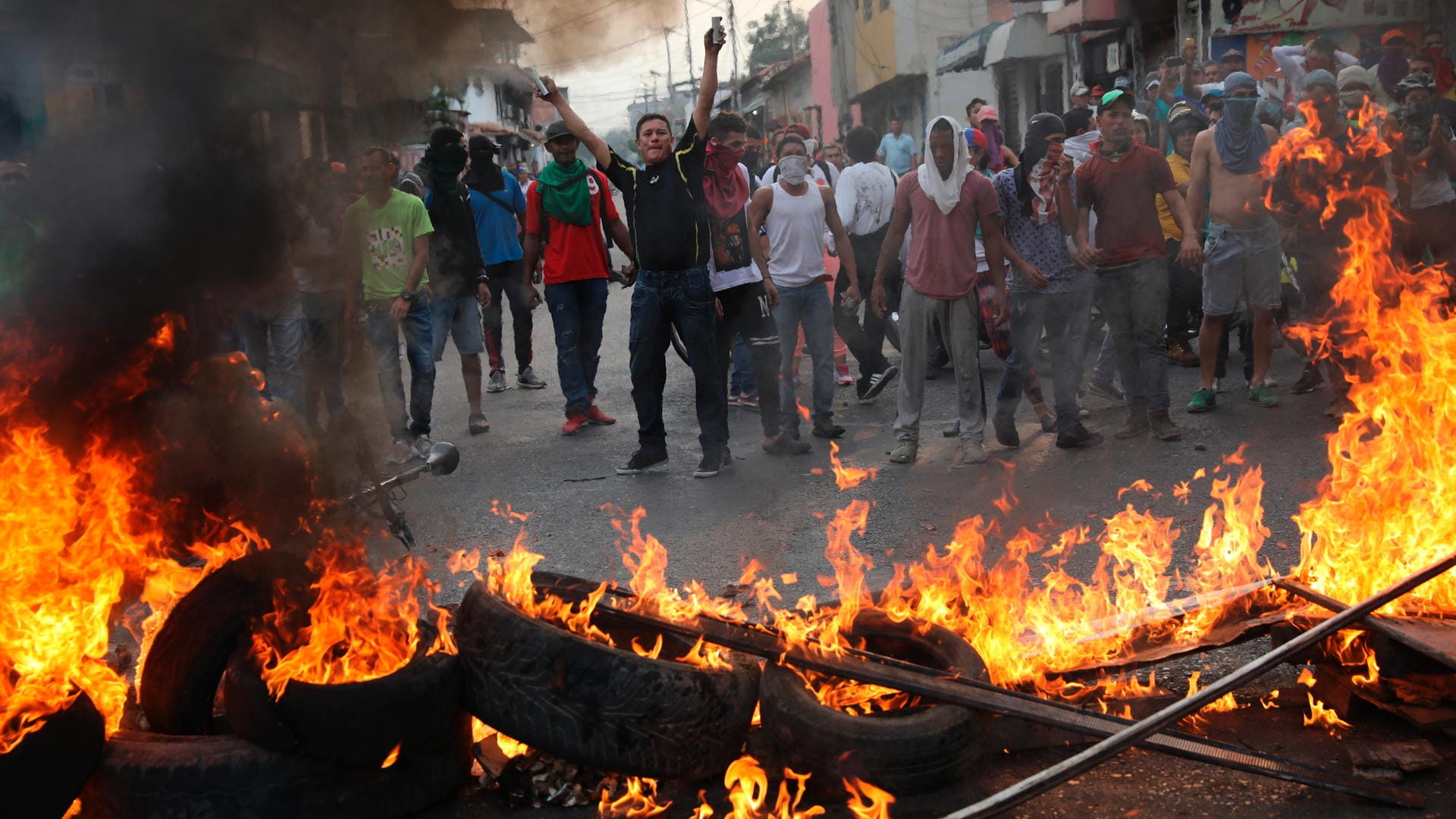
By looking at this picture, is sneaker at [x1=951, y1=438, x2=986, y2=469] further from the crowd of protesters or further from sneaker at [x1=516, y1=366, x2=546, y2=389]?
sneaker at [x1=516, y1=366, x2=546, y2=389]

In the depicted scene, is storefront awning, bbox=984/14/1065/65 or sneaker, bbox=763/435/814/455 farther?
storefront awning, bbox=984/14/1065/65

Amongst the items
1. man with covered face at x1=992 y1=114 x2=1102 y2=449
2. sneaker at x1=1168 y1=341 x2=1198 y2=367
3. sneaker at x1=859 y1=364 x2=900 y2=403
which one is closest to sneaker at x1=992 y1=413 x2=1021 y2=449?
man with covered face at x1=992 y1=114 x2=1102 y2=449

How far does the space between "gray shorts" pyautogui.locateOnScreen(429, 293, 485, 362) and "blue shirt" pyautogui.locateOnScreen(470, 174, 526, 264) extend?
0.54m

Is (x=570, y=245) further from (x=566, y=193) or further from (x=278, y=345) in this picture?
(x=278, y=345)

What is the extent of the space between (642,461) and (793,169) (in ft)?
8.13

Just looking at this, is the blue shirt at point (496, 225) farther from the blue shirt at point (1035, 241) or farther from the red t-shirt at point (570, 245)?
the blue shirt at point (1035, 241)

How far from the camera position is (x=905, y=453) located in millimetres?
7934

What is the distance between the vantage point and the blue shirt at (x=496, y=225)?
990cm

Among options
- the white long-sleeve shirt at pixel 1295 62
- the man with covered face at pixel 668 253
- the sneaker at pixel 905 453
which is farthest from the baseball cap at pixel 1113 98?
the white long-sleeve shirt at pixel 1295 62

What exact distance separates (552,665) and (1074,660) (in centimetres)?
180

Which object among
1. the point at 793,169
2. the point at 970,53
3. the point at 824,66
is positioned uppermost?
the point at 824,66

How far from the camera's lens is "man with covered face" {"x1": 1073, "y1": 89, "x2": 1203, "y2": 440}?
26.2 feet

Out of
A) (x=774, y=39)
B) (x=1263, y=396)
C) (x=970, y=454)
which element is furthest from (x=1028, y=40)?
(x=774, y=39)

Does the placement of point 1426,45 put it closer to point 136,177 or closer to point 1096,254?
point 1096,254
